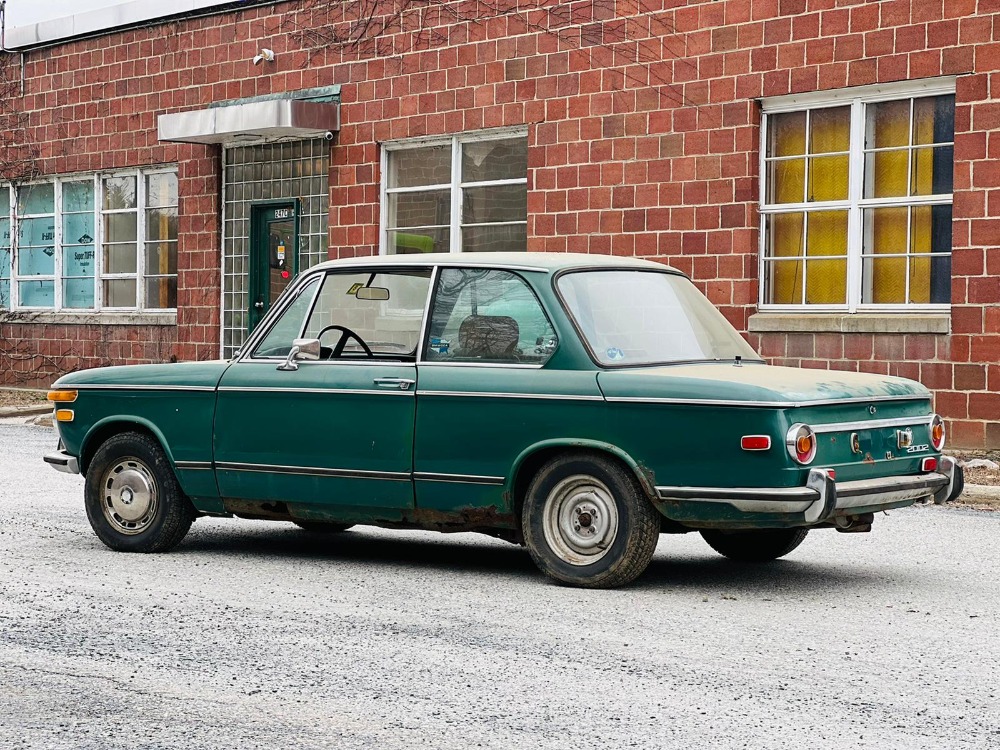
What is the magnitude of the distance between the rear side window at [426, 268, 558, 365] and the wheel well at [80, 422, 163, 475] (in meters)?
1.89

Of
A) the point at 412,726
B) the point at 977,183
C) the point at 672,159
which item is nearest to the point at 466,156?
the point at 672,159

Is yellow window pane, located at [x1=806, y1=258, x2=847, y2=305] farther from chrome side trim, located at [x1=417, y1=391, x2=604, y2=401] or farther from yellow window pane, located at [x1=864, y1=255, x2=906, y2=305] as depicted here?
chrome side trim, located at [x1=417, y1=391, x2=604, y2=401]

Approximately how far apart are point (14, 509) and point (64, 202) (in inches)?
578

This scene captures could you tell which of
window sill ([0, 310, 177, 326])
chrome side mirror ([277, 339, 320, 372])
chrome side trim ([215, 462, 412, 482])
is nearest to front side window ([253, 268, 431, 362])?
chrome side mirror ([277, 339, 320, 372])

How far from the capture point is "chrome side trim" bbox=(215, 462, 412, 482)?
7.86 meters

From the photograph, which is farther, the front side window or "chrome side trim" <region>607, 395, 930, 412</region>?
the front side window

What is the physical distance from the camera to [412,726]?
4977 mm

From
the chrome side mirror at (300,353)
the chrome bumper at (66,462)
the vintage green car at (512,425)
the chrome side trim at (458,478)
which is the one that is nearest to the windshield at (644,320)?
the vintage green car at (512,425)

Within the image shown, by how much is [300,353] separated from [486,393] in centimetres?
115

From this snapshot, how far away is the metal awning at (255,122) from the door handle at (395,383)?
38.8ft

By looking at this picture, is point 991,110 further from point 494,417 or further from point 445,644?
point 445,644

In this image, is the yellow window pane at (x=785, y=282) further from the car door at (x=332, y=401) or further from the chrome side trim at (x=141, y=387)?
the chrome side trim at (x=141, y=387)

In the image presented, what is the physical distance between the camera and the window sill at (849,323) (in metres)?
14.0

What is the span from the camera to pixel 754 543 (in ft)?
27.5
